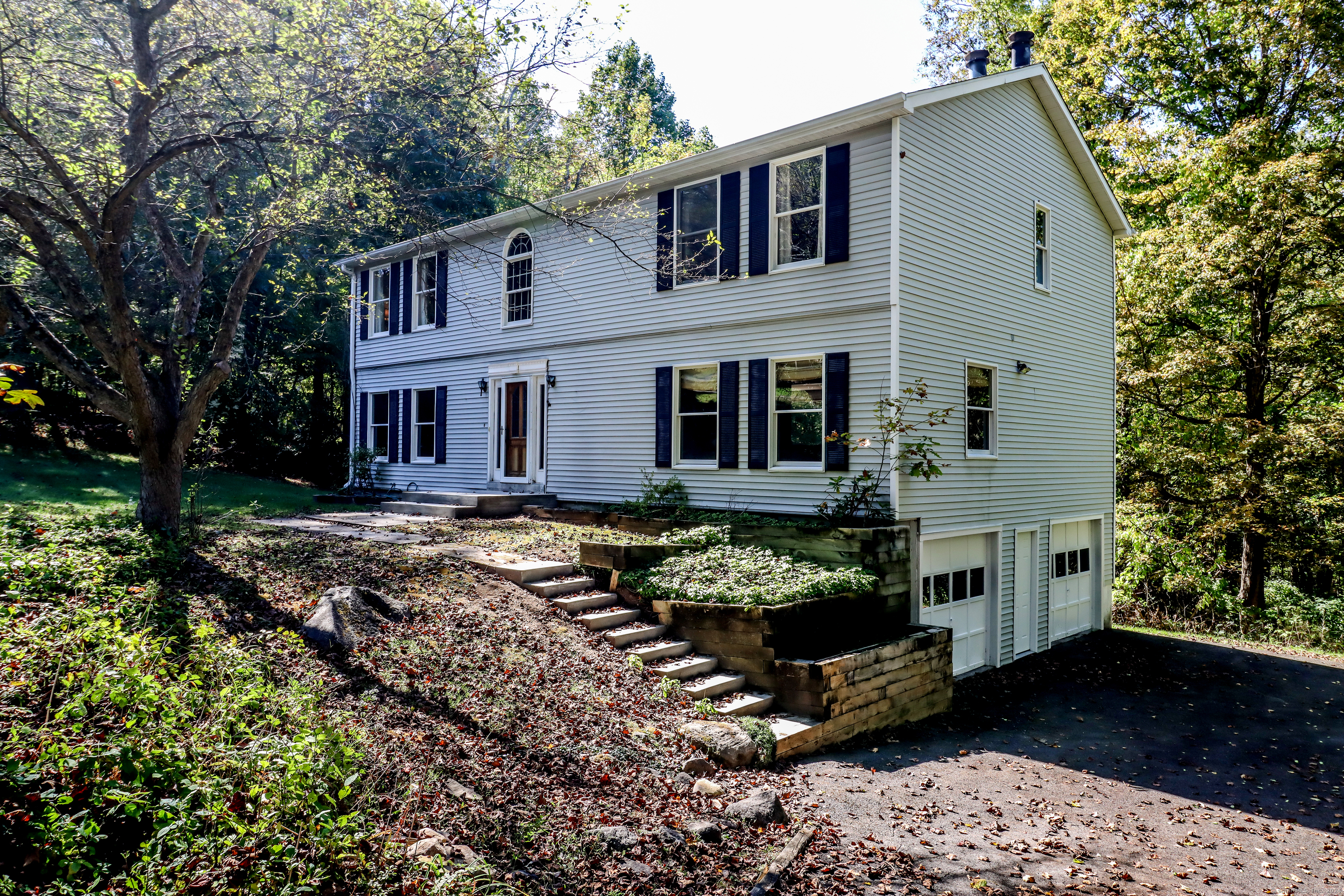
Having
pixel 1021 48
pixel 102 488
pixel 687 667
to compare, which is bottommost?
pixel 687 667

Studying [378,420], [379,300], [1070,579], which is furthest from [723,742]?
[379,300]

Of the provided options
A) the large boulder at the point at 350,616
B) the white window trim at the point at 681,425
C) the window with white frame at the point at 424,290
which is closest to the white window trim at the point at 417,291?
the window with white frame at the point at 424,290

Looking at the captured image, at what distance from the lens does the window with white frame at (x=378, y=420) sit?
1852 centimetres

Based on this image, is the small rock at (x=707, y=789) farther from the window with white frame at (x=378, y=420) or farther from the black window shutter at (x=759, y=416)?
the window with white frame at (x=378, y=420)

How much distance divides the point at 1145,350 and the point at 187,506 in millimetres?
20484

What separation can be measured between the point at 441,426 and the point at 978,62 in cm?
1211

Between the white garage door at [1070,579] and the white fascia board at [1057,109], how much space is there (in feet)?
20.0

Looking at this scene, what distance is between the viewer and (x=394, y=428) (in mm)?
17844

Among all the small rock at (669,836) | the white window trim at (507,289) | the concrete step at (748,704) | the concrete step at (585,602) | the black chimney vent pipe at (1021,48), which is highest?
the black chimney vent pipe at (1021,48)

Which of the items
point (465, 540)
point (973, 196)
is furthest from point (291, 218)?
point (973, 196)

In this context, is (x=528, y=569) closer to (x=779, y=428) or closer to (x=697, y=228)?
(x=779, y=428)

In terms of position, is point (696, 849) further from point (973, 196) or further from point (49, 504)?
point (49, 504)

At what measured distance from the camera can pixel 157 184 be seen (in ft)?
36.3

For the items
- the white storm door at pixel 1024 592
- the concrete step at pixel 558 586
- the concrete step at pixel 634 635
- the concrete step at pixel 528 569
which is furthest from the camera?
the white storm door at pixel 1024 592
